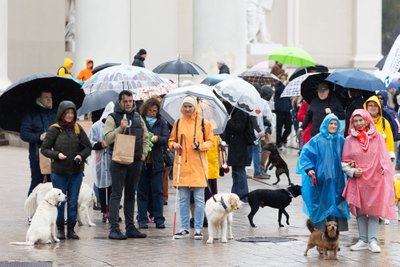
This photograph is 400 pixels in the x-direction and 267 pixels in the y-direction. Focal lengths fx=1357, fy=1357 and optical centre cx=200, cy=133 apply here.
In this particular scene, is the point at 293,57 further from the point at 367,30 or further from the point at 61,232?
the point at 61,232

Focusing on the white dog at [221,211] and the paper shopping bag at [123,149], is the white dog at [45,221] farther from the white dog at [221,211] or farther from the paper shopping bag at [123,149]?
the white dog at [221,211]

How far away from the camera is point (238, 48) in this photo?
28016mm

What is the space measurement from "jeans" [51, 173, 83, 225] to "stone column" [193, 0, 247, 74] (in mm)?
12243

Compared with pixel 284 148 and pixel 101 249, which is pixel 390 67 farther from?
pixel 284 148

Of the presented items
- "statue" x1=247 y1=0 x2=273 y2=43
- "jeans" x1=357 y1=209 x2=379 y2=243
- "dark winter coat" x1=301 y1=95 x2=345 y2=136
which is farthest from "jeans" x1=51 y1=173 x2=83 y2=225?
"statue" x1=247 y1=0 x2=273 y2=43

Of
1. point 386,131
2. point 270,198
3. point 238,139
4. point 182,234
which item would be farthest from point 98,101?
point 386,131

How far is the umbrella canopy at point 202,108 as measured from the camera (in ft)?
54.2

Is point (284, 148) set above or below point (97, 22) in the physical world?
below

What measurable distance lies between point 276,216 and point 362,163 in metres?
3.25

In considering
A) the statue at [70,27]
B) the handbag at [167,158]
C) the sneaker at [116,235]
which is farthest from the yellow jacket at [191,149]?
the statue at [70,27]

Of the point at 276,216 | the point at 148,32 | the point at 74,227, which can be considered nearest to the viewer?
the point at 74,227

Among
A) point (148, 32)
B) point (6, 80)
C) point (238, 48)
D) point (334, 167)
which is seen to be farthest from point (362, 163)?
point (148, 32)

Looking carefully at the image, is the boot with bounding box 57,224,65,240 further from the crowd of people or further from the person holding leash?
the person holding leash

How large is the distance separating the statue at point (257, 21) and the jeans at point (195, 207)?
19.2 m
